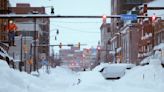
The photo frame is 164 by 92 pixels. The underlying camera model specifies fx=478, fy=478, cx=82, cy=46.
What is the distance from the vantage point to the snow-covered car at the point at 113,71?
1421 inches

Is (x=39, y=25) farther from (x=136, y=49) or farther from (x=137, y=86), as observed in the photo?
(x=137, y=86)

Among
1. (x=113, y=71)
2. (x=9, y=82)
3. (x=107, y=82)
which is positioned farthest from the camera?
(x=113, y=71)

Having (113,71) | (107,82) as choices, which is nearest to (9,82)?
(107,82)

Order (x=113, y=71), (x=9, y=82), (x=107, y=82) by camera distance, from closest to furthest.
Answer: (x=9, y=82) < (x=107, y=82) < (x=113, y=71)

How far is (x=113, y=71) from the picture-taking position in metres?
36.6

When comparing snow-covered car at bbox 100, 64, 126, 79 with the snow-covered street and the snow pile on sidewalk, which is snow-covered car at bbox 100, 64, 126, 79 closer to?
the snow-covered street

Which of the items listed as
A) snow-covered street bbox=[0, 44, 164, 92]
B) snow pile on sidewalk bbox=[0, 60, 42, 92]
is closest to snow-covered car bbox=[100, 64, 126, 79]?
snow-covered street bbox=[0, 44, 164, 92]

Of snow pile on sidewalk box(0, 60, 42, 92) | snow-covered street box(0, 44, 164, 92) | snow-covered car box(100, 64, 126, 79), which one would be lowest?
snow-covered car box(100, 64, 126, 79)

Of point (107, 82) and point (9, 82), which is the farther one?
point (107, 82)

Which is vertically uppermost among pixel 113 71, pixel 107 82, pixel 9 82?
pixel 9 82

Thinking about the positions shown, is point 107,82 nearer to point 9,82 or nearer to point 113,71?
point 9,82

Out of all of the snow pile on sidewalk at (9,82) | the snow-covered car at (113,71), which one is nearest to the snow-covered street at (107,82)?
the snow pile on sidewalk at (9,82)

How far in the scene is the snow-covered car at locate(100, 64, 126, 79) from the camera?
118ft

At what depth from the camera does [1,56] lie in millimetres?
48031
